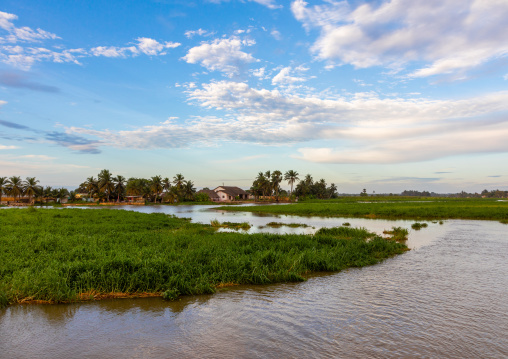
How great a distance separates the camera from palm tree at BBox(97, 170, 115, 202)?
79.2 meters

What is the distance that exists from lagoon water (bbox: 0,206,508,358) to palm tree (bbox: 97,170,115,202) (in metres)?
79.0

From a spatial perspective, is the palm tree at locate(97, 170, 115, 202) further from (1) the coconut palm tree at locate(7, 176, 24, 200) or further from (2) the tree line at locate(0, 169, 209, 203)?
(1) the coconut palm tree at locate(7, 176, 24, 200)

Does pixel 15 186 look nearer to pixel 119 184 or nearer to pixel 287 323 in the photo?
pixel 119 184

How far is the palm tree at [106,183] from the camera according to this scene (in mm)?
79181

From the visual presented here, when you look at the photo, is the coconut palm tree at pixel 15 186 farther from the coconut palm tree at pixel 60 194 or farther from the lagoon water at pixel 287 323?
the lagoon water at pixel 287 323

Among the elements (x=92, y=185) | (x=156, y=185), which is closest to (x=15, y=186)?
(x=92, y=185)

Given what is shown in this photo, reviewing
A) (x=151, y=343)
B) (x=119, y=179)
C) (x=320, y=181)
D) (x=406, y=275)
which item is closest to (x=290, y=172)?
(x=320, y=181)

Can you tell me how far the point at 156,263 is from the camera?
9.58 metres

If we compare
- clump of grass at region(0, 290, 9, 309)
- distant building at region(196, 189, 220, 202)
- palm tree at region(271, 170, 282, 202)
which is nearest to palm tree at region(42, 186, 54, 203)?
distant building at region(196, 189, 220, 202)

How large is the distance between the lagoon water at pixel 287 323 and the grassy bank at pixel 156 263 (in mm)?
484

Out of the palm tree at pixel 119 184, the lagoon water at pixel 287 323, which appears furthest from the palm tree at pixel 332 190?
the lagoon water at pixel 287 323

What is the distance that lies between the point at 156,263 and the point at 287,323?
4.70 m

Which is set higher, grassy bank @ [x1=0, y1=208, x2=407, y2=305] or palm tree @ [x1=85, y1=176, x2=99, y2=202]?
palm tree @ [x1=85, y1=176, x2=99, y2=202]

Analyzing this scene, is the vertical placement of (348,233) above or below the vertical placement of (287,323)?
above
